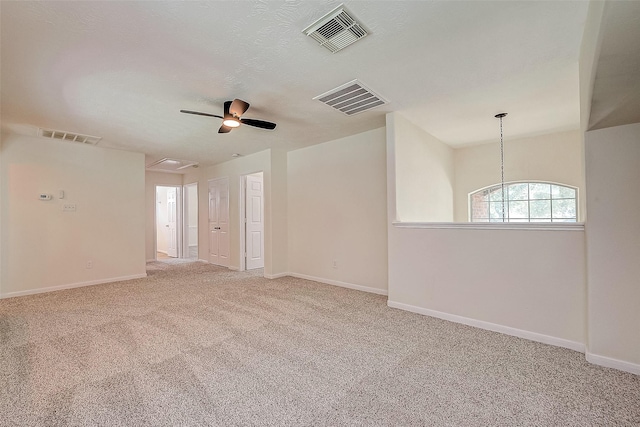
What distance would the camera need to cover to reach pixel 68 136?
430 cm

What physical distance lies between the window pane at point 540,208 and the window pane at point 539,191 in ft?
0.29

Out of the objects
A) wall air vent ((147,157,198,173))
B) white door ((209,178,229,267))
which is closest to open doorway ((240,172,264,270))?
white door ((209,178,229,267))

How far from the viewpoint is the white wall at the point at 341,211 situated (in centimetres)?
423

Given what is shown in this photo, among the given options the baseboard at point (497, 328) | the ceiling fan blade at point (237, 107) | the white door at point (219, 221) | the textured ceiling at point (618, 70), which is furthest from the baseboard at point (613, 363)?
the white door at point (219, 221)

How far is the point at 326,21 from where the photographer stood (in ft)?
6.13

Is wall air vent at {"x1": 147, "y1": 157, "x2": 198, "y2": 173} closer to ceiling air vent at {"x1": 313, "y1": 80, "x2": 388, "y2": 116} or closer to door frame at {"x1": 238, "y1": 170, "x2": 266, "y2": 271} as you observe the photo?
door frame at {"x1": 238, "y1": 170, "x2": 266, "y2": 271}

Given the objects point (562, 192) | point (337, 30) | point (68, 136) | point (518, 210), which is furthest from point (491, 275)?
point (68, 136)

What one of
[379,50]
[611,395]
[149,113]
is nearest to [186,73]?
[149,113]

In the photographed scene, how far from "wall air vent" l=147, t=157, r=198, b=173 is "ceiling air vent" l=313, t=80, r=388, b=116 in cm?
435

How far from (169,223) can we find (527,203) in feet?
30.0

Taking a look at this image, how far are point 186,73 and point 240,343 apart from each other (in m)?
2.49

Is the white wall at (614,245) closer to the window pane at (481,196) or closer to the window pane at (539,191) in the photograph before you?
the window pane at (539,191)

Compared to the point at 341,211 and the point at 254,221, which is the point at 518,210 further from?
the point at 254,221

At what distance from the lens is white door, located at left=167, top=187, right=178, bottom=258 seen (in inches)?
323
